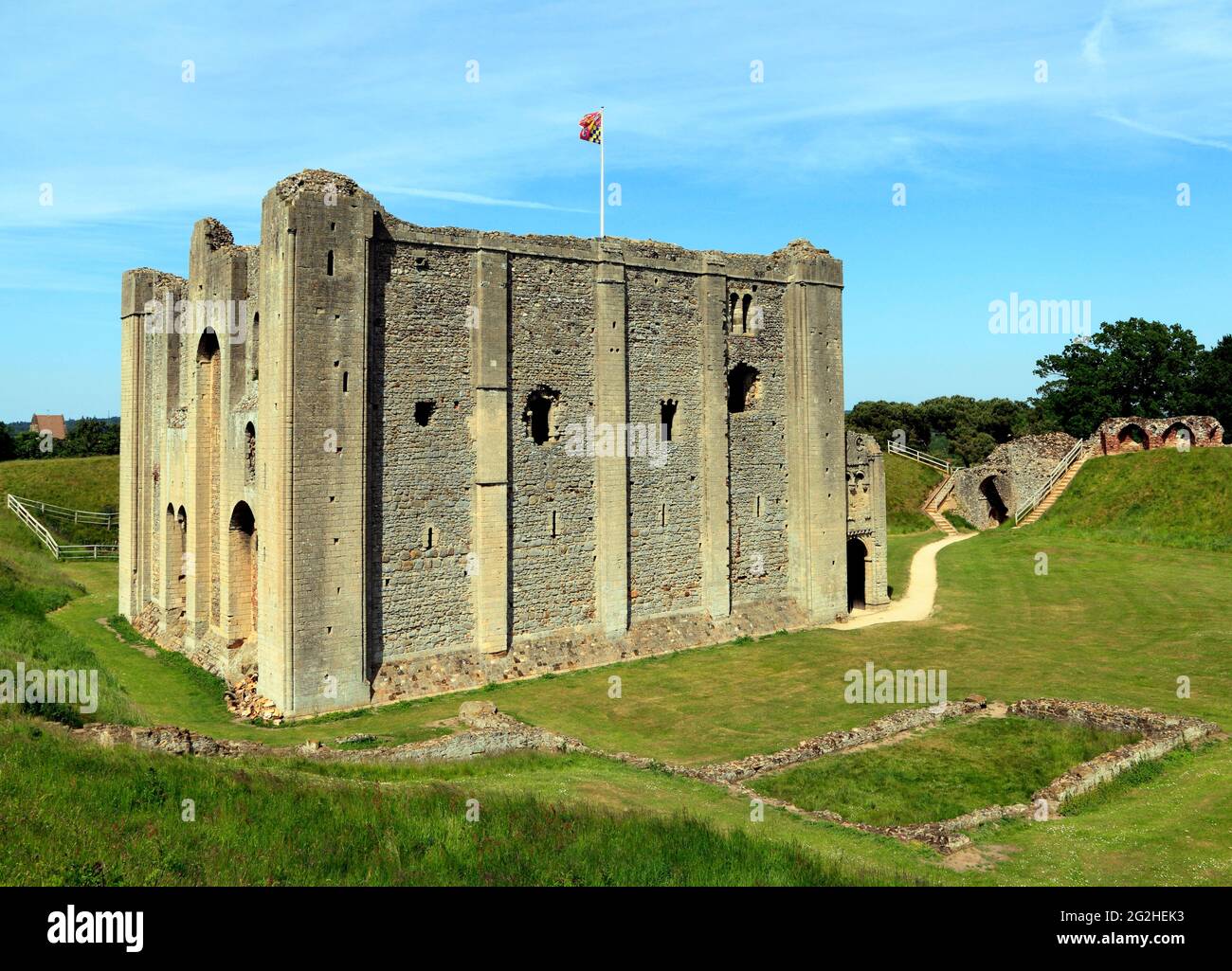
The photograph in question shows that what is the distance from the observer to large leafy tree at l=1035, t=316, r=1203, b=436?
7425 cm

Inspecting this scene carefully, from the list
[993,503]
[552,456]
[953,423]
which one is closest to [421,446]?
[552,456]

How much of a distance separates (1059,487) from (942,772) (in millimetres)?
37619

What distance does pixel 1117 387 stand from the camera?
75625 mm

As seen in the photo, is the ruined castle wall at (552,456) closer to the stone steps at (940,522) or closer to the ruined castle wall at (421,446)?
the ruined castle wall at (421,446)

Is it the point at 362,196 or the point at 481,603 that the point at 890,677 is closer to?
the point at 481,603

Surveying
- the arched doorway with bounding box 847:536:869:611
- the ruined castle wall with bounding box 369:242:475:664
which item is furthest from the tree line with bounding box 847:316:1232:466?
the ruined castle wall with bounding box 369:242:475:664

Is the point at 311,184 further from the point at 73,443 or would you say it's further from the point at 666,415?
the point at 73,443

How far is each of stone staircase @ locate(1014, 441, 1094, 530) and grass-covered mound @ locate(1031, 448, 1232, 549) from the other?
423 millimetres

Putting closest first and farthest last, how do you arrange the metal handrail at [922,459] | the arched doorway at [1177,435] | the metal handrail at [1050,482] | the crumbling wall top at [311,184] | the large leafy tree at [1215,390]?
1. the crumbling wall top at [311,184]
2. the metal handrail at [1050,482]
3. the arched doorway at [1177,435]
4. the metal handrail at [922,459]
5. the large leafy tree at [1215,390]

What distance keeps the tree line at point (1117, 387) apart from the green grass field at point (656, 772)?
4289 cm

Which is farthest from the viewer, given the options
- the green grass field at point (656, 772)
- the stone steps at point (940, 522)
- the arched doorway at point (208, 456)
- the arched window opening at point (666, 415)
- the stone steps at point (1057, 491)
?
the stone steps at point (940, 522)

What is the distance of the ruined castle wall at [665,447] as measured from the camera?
98.6 ft

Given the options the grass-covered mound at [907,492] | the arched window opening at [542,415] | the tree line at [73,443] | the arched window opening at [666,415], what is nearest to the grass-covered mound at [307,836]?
the arched window opening at [542,415]

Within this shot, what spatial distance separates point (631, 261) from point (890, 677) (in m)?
14.7
